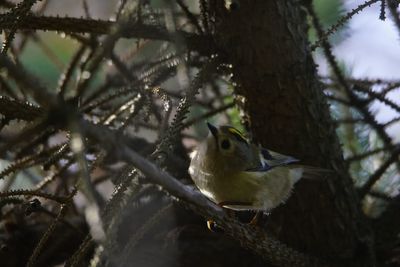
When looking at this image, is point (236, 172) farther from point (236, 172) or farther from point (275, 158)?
point (275, 158)

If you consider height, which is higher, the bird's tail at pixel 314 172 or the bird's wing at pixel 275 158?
the bird's wing at pixel 275 158

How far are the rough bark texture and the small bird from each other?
41 millimetres

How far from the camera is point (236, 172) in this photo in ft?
6.35

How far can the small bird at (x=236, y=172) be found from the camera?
192cm

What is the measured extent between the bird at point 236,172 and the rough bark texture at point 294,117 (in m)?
0.04

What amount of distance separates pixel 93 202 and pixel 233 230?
74 centimetres

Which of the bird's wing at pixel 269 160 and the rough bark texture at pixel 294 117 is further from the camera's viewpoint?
the bird's wing at pixel 269 160

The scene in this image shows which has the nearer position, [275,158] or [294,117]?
[294,117]

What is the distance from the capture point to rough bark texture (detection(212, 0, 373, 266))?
5.85ft

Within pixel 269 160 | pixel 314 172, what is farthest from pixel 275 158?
pixel 314 172

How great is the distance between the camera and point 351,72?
8.60 feet

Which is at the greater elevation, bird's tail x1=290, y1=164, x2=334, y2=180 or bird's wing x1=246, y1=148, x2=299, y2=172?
bird's wing x1=246, y1=148, x2=299, y2=172

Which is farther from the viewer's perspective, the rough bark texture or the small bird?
the small bird

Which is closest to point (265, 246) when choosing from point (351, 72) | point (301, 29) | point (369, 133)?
point (301, 29)
